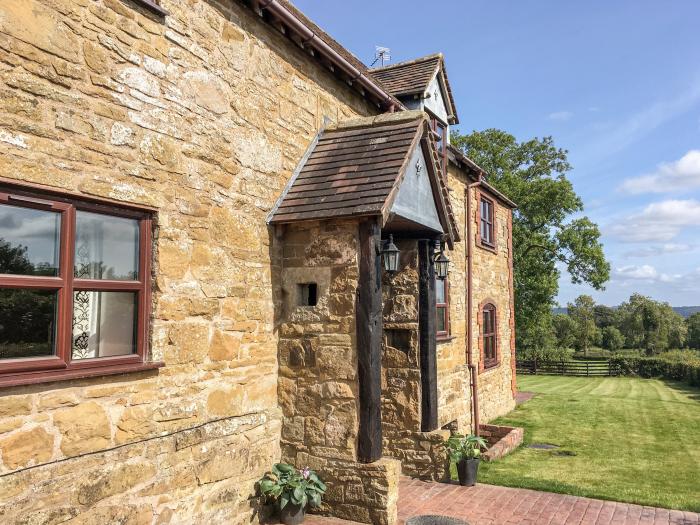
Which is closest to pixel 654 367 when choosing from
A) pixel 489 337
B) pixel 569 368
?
pixel 569 368

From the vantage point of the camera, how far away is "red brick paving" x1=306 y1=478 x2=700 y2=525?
6621mm

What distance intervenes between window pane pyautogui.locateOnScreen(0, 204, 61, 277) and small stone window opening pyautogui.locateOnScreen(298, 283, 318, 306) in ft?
9.85

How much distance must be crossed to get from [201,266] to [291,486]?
2643 mm

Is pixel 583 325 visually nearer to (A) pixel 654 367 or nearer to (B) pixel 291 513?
(A) pixel 654 367

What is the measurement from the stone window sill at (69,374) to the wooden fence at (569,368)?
111ft

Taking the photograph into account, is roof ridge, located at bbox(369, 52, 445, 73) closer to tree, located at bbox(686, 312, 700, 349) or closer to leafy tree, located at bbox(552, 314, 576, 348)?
leafy tree, located at bbox(552, 314, 576, 348)

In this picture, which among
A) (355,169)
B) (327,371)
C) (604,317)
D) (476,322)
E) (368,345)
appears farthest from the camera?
(604,317)

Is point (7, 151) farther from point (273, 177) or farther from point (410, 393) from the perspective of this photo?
point (410, 393)

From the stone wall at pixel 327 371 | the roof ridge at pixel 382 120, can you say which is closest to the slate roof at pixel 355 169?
the roof ridge at pixel 382 120

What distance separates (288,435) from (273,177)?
318 centimetres

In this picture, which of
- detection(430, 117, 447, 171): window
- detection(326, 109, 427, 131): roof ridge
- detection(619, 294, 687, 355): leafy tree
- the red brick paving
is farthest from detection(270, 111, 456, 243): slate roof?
detection(619, 294, 687, 355): leafy tree

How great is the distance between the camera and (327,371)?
20.5ft

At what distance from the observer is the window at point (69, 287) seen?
12.7ft

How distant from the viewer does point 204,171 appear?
5.48 metres
